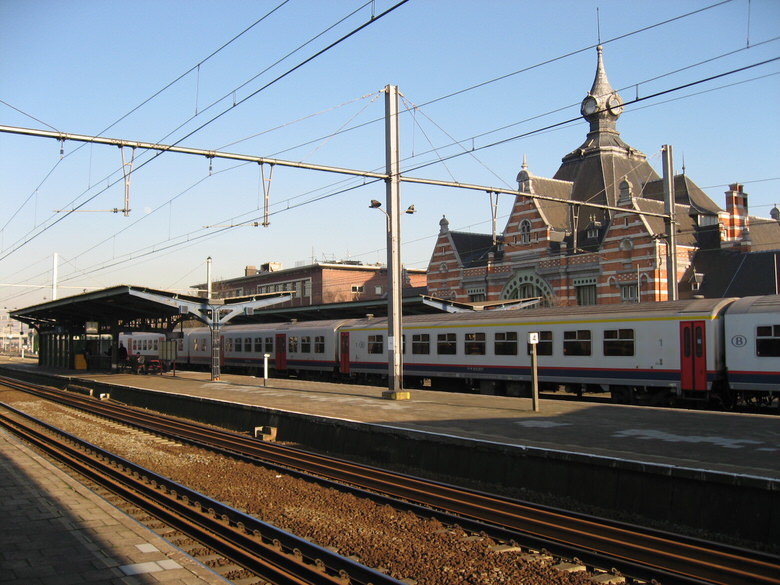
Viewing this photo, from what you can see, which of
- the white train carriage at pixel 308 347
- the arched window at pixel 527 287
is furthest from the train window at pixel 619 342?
the arched window at pixel 527 287

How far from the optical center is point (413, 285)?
8556 centimetres

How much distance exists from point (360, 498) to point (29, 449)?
9373 mm

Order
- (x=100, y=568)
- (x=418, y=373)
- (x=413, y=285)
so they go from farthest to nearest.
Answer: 1. (x=413, y=285)
2. (x=418, y=373)
3. (x=100, y=568)

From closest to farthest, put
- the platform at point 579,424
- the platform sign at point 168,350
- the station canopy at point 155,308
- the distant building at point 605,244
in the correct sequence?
the platform at point 579,424 → the station canopy at point 155,308 → the platform sign at point 168,350 → the distant building at point 605,244

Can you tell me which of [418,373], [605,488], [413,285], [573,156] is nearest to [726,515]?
[605,488]

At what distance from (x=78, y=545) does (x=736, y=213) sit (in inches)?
2321

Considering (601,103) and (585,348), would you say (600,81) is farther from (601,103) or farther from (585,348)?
(585,348)

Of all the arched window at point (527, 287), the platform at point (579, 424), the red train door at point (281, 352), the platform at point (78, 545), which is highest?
the arched window at point (527, 287)

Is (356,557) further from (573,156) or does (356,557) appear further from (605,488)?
(573,156)

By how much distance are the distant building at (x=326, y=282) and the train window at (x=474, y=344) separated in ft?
140

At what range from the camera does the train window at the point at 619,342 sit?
21297 millimetres

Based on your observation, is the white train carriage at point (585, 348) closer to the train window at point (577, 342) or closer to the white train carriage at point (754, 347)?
the train window at point (577, 342)

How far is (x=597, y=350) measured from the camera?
22.2 m

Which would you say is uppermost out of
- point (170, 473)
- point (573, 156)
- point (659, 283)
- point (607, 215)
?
point (573, 156)
